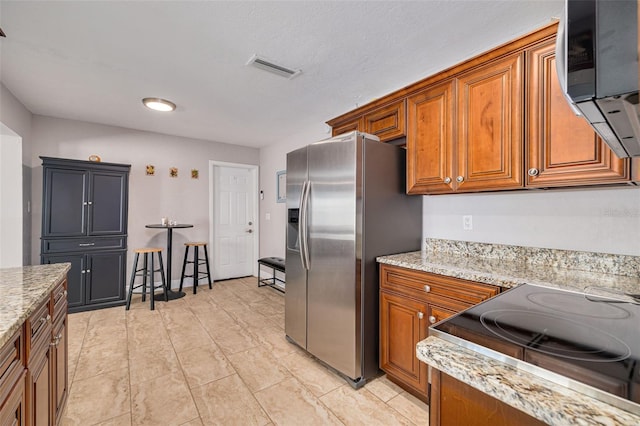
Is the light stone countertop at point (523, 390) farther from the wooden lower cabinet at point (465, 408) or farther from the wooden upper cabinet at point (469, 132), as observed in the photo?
the wooden upper cabinet at point (469, 132)

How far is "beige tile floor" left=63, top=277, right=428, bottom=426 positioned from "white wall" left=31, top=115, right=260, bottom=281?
151cm

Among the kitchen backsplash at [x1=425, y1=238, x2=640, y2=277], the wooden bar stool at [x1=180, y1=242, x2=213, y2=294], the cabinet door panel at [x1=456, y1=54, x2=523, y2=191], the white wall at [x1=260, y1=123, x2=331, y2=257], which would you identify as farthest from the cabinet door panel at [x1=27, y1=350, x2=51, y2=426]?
the white wall at [x1=260, y1=123, x2=331, y2=257]

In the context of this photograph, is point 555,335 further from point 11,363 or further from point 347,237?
point 11,363

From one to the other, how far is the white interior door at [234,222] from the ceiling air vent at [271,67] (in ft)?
9.67

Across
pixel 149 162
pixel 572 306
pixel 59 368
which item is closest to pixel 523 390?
pixel 572 306

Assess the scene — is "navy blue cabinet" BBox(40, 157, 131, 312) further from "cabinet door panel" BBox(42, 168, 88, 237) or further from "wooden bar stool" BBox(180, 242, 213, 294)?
"wooden bar stool" BBox(180, 242, 213, 294)

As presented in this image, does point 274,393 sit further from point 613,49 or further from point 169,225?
point 169,225

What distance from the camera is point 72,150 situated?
3.85 meters

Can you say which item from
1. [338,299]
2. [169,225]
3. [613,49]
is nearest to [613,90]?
[613,49]

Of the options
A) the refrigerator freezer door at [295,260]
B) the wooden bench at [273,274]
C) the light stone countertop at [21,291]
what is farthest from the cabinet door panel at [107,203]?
the refrigerator freezer door at [295,260]

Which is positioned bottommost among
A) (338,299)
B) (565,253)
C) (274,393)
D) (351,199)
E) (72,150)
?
(274,393)

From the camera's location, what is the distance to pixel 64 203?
136 inches

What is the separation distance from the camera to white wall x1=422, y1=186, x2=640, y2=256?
1.63 meters

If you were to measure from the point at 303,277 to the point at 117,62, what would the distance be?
7.75ft
